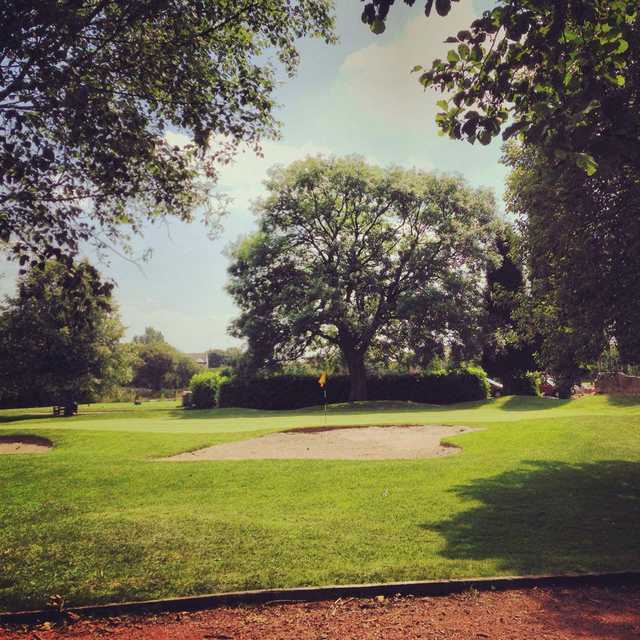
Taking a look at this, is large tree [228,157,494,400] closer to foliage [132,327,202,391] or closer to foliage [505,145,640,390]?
foliage [505,145,640,390]

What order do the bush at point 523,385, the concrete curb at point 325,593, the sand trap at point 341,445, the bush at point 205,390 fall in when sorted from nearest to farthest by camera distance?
the concrete curb at point 325,593
the sand trap at point 341,445
the bush at point 205,390
the bush at point 523,385

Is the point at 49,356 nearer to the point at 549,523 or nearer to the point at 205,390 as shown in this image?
the point at 205,390

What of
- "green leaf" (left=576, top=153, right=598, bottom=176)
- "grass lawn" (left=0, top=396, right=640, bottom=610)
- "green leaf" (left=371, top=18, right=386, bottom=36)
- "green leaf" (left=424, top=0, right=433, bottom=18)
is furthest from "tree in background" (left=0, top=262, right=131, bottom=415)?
"green leaf" (left=576, top=153, right=598, bottom=176)

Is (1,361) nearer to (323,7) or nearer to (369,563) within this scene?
(323,7)

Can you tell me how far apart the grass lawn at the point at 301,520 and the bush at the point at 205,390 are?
2860 cm

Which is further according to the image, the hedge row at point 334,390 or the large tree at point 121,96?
the hedge row at point 334,390

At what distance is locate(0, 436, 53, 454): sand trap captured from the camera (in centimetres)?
1680

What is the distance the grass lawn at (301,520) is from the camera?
5453mm

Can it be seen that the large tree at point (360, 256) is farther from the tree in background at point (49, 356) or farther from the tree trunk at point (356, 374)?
the tree in background at point (49, 356)

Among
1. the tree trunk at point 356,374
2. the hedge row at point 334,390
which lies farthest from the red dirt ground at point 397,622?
the hedge row at point 334,390

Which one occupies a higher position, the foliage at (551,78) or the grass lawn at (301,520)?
the foliage at (551,78)

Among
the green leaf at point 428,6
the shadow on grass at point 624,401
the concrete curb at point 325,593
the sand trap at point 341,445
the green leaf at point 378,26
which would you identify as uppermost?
the green leaf at point 378,26

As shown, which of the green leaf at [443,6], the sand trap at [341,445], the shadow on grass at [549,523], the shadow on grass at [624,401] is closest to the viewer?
the green leaf at [443,6]

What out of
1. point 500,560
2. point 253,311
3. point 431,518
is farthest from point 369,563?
point 253,311
